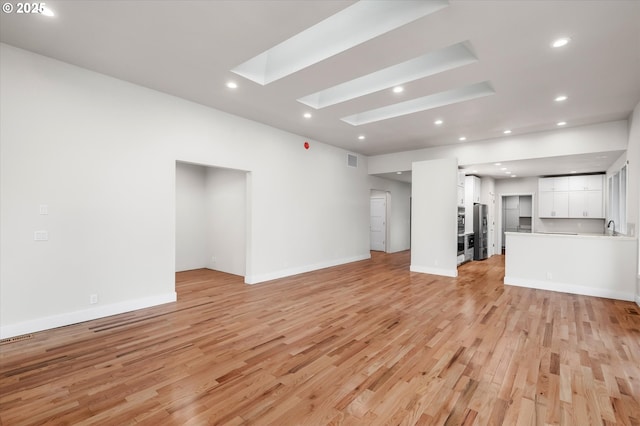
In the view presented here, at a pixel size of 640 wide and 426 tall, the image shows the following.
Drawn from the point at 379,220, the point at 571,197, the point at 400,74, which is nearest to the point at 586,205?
the point at 571,197

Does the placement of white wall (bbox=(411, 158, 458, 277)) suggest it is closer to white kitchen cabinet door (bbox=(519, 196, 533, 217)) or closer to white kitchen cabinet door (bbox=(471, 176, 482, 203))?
white kitchen cabinet door (bbox=(471, 176, 482, 203))

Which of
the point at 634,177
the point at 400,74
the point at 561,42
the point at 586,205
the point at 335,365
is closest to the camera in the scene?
the point at 335,365

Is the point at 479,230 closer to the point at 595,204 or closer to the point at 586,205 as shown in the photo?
Answer: the point at 586,205

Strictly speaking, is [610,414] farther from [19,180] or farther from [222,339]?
[19,180]

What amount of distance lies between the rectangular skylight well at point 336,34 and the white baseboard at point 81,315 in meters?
3.48

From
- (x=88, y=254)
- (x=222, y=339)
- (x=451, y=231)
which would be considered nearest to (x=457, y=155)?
(x=451, y=231)

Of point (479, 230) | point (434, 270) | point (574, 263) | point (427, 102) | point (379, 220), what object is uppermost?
point (427, 102)

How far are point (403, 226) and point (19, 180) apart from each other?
33.0 feet

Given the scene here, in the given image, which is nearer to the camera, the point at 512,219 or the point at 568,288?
the point at 568,288

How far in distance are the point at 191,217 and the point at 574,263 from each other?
7851 millimetres

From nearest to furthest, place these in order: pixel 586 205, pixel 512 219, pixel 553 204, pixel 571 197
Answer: pixel 586 205
pixel 571 197
pixel 553 204
pixel 512 219

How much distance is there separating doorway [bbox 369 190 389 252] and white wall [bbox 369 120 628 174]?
2369 mm

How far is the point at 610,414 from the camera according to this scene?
2.02 m

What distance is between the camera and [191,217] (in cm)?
692
